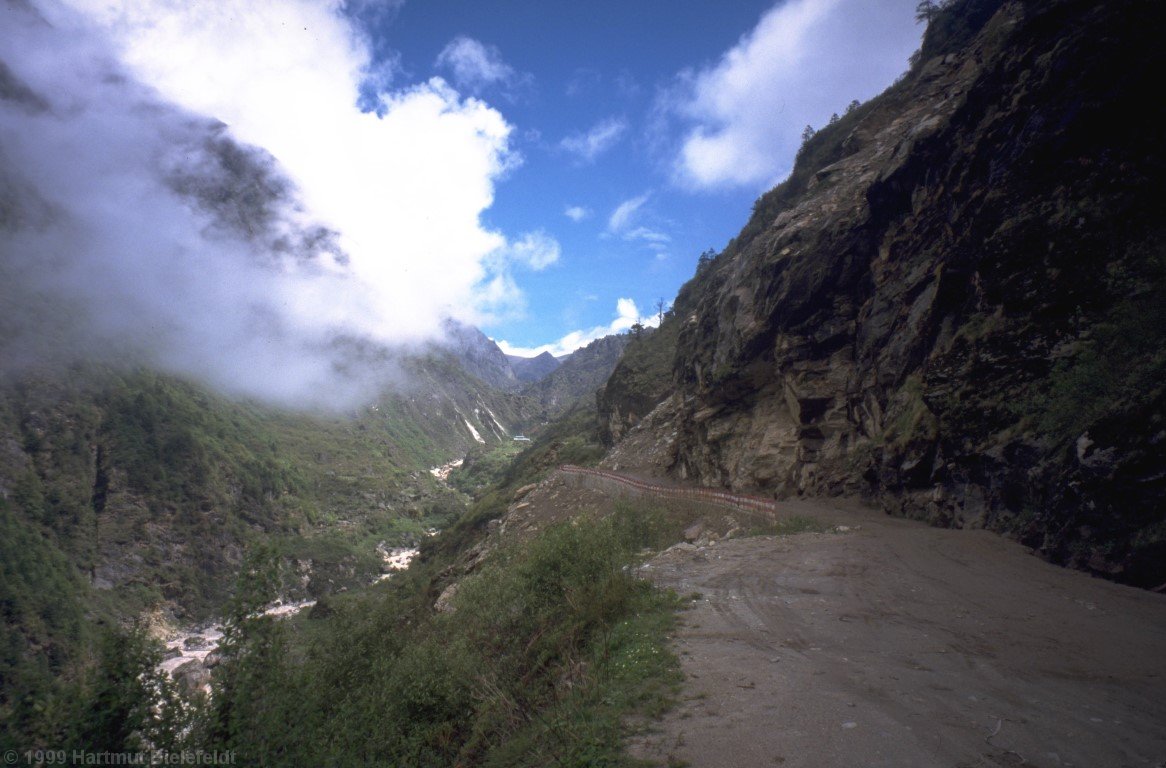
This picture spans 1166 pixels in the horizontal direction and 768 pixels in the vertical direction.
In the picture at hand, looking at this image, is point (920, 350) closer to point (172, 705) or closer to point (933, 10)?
point (172, 705)

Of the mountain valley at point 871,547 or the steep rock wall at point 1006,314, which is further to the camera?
the steep rock wall at point 1006,314

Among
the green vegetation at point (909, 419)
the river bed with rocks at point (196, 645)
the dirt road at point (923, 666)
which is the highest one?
the green vegetation at point (909, 419)

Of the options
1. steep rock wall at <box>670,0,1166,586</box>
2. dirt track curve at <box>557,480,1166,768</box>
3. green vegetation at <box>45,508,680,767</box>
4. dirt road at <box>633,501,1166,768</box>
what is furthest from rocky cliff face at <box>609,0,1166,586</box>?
green vegetation at <box>45,508,680,767</box>

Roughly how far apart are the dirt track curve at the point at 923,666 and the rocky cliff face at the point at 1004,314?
7.45 ft

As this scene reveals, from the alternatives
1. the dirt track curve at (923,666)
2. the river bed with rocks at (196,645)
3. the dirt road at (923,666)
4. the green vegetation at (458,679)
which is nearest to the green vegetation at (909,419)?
the dirt road at (923,666)

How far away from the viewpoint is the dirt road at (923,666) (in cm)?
636

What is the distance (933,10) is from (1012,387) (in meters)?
55.6

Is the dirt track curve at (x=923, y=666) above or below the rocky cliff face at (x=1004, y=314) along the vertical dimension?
below

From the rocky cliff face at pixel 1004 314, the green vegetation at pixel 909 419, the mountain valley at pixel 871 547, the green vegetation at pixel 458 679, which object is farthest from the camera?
the green vegetation at pixel 909 419

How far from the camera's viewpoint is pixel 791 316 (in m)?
32.6

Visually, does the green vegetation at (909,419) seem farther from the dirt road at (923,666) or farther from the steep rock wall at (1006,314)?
the dirt road at (923,666)

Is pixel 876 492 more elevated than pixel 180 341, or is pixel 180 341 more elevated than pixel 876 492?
pixel 180 341

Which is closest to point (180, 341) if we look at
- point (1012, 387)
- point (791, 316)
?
point (791, 316)

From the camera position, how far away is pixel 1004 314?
57.5 ft
